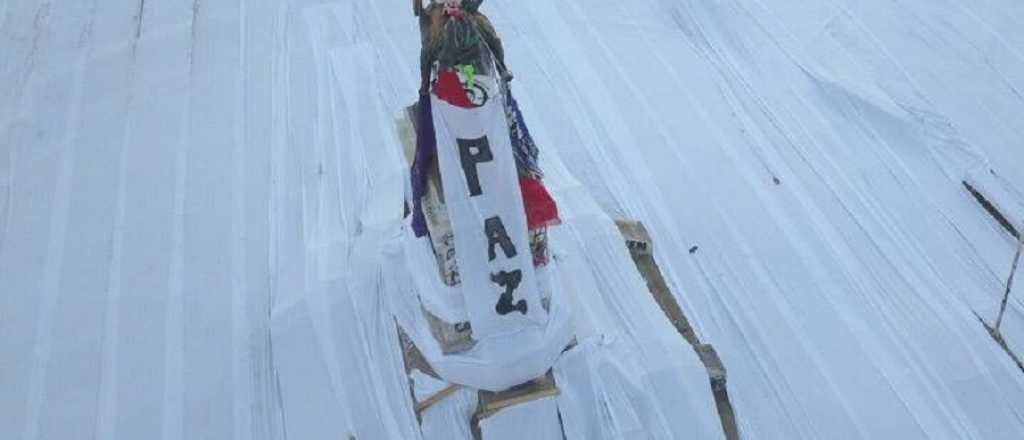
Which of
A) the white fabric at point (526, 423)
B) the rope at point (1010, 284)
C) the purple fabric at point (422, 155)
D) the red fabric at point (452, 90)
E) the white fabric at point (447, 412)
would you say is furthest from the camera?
the rope at point (1010, 284)

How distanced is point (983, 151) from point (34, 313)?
440 centimetres

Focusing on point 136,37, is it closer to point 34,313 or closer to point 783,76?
point 34,313

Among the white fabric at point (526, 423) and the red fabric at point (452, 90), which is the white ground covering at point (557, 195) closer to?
the white fabric at point (526, 423)

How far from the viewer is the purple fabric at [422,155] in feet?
8.41

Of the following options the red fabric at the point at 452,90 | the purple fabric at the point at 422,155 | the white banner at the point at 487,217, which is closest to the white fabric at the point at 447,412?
the white banner at the point at 487,217

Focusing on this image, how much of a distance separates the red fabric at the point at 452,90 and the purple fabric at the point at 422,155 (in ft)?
0.34

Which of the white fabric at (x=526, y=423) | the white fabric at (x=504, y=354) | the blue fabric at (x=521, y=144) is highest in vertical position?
the blue fabric at (x=521, y=144)

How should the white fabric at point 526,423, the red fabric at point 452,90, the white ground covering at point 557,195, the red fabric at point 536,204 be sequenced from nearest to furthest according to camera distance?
the red fabric at point 452,90 < the red fabric at point 536,204 < the white fabric at point 526,423 < the white ground covering at point 557,195

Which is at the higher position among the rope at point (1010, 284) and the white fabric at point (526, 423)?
the rope at point (1010, 284)

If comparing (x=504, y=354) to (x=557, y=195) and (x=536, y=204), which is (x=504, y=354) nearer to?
(x=536, y=204)

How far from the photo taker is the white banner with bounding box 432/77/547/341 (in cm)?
246

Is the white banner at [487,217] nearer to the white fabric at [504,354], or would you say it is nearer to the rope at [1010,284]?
the white fabric at [504,354]

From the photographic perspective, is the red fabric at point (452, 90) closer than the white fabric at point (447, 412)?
Yes

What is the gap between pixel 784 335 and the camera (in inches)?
135
